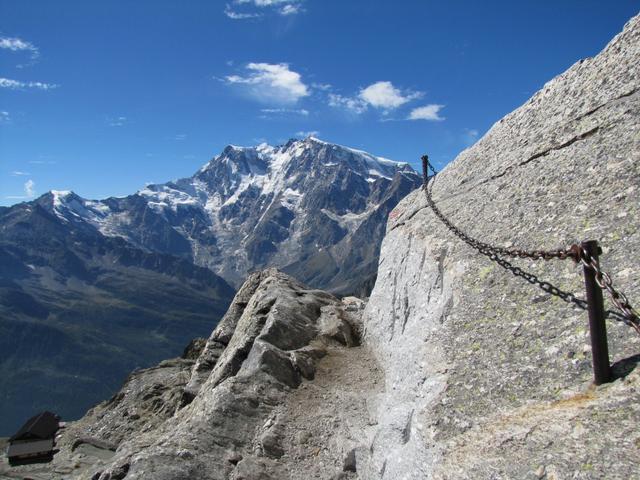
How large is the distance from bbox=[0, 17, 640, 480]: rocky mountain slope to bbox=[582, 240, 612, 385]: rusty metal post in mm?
293

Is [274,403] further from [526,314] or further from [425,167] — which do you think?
[425,167]

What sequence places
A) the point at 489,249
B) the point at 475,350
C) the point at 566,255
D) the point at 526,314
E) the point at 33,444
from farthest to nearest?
the point at 33,444 < the point at 489,249 < the point at 475,350 < the point at 526,314 < the point at 566,255

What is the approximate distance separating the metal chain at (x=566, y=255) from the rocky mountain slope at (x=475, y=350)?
333 mm

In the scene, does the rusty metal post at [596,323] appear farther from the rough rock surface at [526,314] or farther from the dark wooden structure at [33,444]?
the dark wooden structure at [33,444]

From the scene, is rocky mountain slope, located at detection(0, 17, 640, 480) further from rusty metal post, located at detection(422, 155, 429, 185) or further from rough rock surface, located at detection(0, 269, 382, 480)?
rusty metal post, located at detection(422, 155, 429, 185)

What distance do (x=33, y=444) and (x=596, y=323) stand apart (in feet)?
184

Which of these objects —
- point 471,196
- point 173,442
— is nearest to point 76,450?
point 173,442

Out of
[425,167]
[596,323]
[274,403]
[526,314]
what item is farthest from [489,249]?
[425,167]

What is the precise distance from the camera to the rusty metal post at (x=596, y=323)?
→ 9.02m

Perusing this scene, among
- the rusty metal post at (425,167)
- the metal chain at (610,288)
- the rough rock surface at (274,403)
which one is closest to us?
the metal chain at (610,288)

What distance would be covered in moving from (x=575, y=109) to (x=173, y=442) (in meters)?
18.0

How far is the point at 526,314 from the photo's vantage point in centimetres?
1233

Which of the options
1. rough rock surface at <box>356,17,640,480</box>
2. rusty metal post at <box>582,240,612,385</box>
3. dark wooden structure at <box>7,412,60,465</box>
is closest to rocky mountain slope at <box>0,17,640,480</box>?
rough rock surface at <box>356,17,640,480</box>

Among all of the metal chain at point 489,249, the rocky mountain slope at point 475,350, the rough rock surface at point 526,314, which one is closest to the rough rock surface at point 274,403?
the rocky mountain slope at point 475,350
